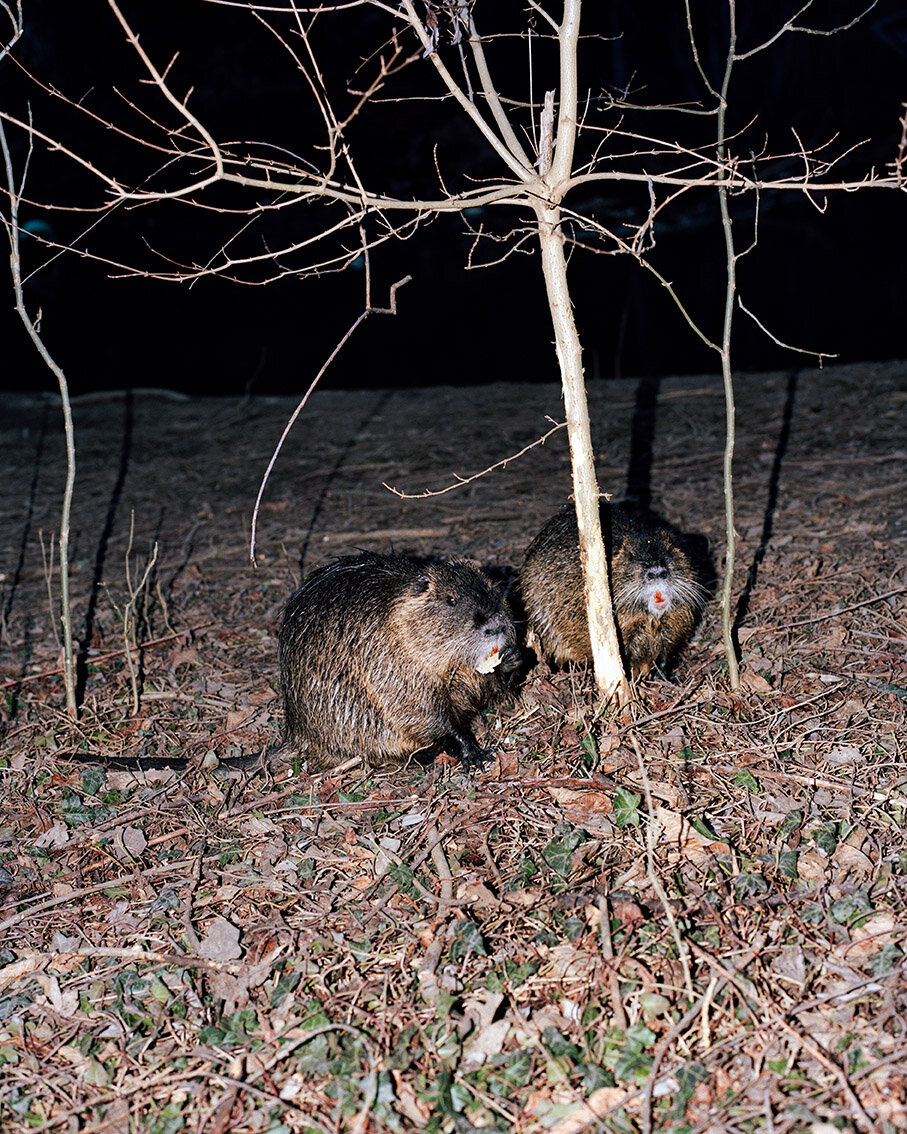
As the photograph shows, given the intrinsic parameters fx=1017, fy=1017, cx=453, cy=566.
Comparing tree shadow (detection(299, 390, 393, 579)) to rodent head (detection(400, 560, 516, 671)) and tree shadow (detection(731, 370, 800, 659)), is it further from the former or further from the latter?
tree shadow (detection(731, 370, 800, 659))

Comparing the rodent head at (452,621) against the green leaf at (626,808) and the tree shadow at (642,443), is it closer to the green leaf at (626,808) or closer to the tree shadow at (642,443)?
the green leaf at (626,808)

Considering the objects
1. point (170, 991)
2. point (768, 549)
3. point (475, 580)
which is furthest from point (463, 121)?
point (170, 991)

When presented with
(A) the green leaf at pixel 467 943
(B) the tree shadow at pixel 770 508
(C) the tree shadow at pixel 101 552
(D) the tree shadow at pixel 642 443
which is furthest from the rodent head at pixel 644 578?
(C) the tree shadow at pixel 101 552

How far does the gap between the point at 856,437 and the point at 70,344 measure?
502 inches

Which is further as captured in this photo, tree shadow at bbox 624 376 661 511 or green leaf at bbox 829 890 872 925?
tree shadow at bbox 624 376 661 511

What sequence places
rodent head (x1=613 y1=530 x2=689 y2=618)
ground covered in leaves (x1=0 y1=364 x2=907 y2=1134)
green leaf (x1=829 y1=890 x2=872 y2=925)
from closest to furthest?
ground covered in leaves (x1=0 y1=364 x2=907 y2=1134), green leaf (x1=829 y1=890 x2=872 y2=925), rodent head (x1=613 y1=530 x2=689 y2=618)

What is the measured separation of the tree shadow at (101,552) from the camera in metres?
4.66

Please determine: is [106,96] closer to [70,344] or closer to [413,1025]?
[70,344]

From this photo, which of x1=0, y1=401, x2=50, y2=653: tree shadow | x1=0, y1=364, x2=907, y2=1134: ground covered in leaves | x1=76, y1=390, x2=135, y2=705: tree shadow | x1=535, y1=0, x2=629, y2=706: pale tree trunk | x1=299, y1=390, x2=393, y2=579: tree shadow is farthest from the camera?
x1=299, y1=390, x2=393, y2=579: tree shadow

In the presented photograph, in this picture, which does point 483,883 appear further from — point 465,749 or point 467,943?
point 465,749

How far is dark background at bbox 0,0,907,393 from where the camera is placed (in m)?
11.4

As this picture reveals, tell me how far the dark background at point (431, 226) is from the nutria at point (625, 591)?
8.07 m

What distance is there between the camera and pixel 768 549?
16.1ft

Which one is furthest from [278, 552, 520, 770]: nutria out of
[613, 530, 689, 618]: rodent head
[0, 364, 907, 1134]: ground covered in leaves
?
[613, 530, 689, 618]: rodent head
